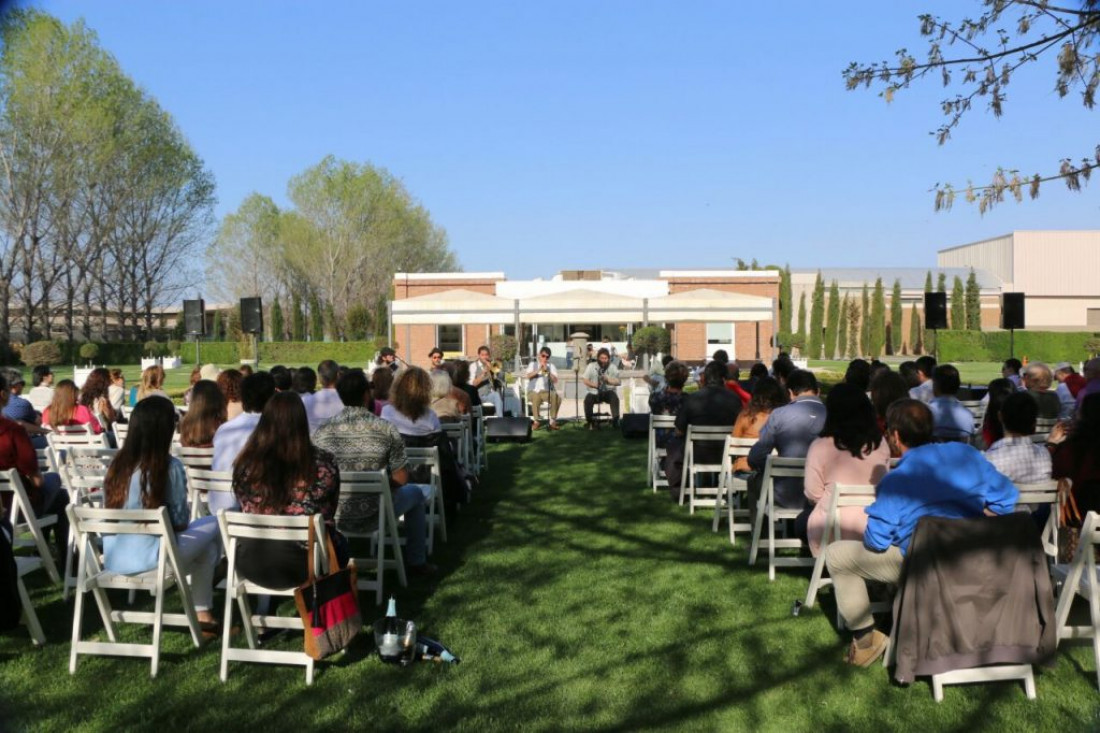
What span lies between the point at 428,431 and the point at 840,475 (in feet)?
10.7

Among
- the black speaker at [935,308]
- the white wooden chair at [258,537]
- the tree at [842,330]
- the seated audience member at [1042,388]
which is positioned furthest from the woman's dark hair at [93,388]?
the tree at [842,330]

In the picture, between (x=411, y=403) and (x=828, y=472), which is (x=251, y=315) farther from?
(x=828, y=472)

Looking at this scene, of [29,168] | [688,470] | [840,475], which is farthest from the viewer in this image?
[29,168]

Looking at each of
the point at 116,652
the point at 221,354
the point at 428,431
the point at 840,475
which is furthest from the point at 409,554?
the point at 221,354

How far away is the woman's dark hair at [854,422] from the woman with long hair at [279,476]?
8.62ft

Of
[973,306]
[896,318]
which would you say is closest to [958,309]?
[973,306]

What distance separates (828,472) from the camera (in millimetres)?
5125

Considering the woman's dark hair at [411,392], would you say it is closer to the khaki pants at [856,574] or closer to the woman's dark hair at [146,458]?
the woman's dark hair at [146,458]

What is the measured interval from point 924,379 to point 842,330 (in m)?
44.0

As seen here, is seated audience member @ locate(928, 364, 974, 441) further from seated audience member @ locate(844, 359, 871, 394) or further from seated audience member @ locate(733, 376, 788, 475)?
seated audience member @ locate(733, 376, 788, 475)

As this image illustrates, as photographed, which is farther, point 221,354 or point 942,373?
point 221,354

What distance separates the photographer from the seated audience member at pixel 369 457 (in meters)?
5.60

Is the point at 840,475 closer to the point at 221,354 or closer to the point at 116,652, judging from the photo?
the point at 116,652

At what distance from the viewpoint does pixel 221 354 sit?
160ft
